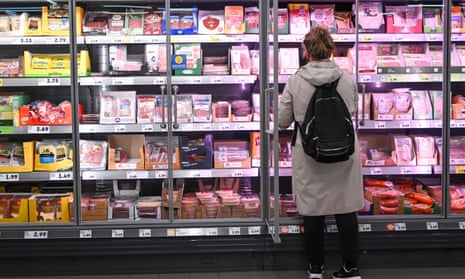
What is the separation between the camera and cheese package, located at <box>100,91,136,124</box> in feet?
15.5

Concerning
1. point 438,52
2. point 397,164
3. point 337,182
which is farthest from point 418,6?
point 337,182

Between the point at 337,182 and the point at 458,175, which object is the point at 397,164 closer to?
the point at 458,175

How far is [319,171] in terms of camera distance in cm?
408

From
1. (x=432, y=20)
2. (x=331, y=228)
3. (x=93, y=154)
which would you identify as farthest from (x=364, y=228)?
(x=93, y=154)

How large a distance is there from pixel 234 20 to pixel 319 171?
155 cm

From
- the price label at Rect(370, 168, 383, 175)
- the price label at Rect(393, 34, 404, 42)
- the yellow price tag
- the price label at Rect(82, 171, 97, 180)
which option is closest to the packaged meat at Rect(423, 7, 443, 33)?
the price label at Rect(393, 34, 404, 42)

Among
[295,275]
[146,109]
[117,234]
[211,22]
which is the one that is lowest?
[295,275]

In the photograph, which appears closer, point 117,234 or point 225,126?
point 117,234

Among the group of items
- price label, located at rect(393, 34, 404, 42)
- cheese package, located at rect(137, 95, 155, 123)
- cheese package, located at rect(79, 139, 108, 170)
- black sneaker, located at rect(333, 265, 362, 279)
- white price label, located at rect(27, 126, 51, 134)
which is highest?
price label, located at rect(393, 34, 404, 42)

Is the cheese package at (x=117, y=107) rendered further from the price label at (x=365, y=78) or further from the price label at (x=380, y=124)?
the price label at (x=380, y=124)

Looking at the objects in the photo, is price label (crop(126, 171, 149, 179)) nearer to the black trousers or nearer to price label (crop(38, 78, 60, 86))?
price label (crop(38, 78, 60, 86))

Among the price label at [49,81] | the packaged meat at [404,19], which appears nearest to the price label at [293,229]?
the packaged meat at [404,19]

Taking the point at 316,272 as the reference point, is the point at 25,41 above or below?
above

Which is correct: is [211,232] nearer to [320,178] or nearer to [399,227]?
[320,178]
